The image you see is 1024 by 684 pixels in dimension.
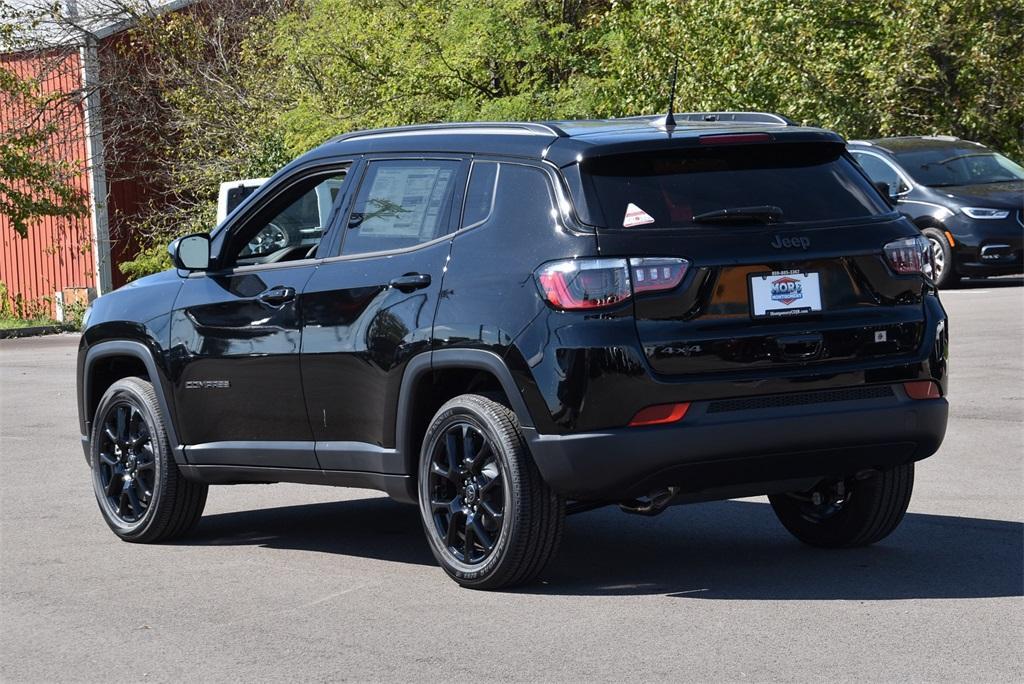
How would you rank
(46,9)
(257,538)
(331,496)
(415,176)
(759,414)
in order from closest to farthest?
(759,414) < (415,176) < (257,538) < (331,496) < (46,9)

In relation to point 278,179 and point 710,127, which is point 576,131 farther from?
point 278,179

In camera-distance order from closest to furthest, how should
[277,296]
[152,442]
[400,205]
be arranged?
[400,205] < [277,296] < [152,442]

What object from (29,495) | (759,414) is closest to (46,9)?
(29,495)

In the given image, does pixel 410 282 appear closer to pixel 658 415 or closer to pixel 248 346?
pixel 248 346

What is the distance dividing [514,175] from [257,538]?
8.27 ft

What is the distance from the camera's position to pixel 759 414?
6.18 m

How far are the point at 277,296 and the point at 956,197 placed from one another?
53.7ft

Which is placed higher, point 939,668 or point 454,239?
point 454,239

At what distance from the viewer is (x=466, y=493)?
6605mm

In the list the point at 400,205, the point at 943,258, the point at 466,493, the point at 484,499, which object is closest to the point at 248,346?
the point at 400,205

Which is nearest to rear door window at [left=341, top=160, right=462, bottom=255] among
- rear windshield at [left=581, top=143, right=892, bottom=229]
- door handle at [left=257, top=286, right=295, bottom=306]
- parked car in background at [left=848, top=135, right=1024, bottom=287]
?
door handle at [left=257, top=286, right=295, bottom=306]

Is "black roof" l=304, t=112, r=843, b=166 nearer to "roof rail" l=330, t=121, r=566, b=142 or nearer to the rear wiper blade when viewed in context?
"roof rail" l=330, t=121, r=566, b=142

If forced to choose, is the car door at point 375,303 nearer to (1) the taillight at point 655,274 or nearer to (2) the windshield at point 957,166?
(1) the taillight at point 655,274

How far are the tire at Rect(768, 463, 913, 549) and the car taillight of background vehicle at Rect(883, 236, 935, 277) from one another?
0.85 m
